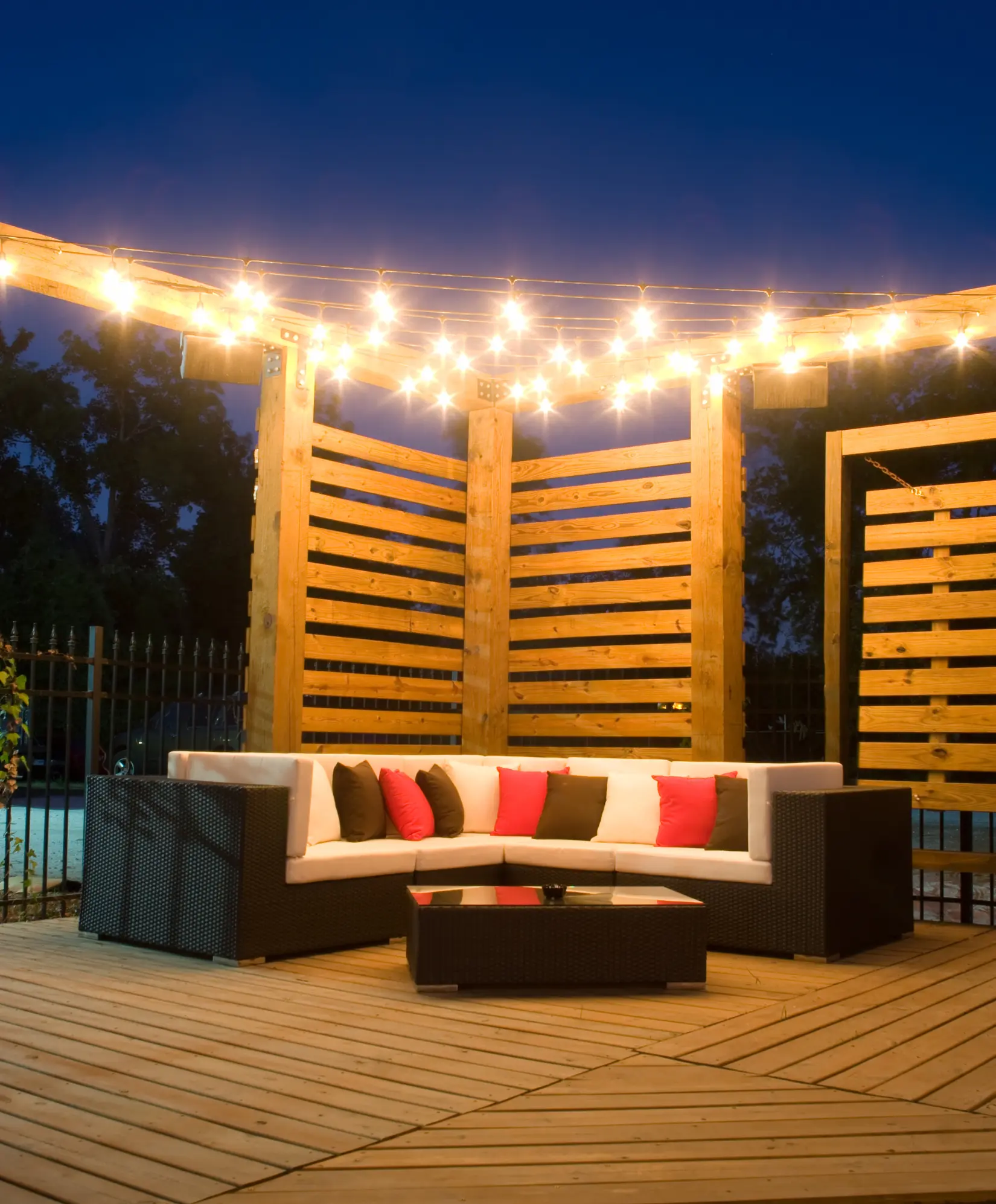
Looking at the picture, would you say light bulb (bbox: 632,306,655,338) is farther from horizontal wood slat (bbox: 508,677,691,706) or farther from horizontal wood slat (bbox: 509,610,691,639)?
horizontal wood slat (bbox: 508,677,691,706)

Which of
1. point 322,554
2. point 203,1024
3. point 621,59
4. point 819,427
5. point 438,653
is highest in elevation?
point 621,59

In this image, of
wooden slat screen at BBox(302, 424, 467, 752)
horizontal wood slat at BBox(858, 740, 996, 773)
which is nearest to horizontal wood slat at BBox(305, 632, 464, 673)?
wooden slat screen at BBox(302, 424, 467, 752)

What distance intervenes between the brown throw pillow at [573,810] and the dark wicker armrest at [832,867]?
1286 mm

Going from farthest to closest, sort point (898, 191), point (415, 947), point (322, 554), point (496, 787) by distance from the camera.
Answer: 1. point (898, 191)
2. point (322, 554)
3. point (496, 787)
4. point (415, 947)

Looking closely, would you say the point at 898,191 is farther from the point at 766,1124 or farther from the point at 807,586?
the point at 766,1124

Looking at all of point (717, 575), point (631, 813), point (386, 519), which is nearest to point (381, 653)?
point (386, 519)

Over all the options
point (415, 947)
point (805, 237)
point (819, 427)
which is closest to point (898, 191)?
point (805, 237)

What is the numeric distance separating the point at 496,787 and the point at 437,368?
2.71m

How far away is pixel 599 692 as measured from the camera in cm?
760

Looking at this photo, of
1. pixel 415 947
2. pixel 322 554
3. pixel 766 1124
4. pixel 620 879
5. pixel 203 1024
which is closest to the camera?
pixel 766 1124

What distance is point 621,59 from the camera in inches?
506

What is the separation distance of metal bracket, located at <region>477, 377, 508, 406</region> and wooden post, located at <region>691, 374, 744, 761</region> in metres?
1.35

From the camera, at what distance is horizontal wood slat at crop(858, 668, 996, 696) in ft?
21.6

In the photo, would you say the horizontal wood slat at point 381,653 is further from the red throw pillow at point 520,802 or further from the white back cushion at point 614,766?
the white back cushion at point 614,766
